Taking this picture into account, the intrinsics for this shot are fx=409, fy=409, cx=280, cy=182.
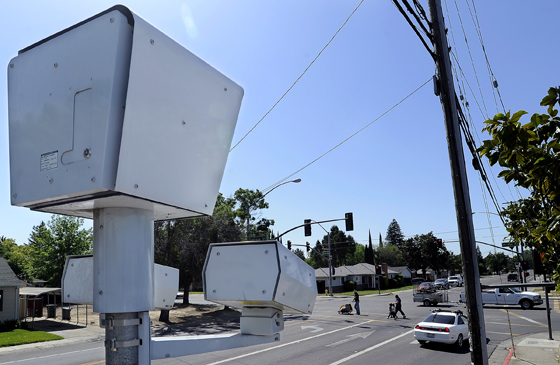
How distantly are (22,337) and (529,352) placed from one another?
21.7 meters

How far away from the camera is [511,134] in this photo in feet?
11.2

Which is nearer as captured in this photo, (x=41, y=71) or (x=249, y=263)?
(x=41, y=71)

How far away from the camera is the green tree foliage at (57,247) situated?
45.1 m

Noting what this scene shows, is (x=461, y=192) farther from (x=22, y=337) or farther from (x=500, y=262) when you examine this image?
(x=500, y=262)

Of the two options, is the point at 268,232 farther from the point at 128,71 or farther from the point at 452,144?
the point at 128,71

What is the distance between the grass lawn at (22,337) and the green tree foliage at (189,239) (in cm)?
795

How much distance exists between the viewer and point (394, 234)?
157 m

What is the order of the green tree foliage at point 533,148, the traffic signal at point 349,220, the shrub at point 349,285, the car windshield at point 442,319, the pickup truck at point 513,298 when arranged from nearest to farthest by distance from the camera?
the green tree foliage at point 533,148, the car windshield at point 442,319, the traffic signal at point 349,220, the pickup truck at point 513,298, the shrub at point 349,285

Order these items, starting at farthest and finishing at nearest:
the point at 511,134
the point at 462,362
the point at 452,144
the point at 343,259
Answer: the point at 343,259 < the point at 462,362 < the point at 452,144 < the point at 511,134

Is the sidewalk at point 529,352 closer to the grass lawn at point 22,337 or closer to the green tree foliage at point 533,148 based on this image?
the green tree foliage at point 533,148

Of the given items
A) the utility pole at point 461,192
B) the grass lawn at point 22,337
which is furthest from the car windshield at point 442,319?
the grass lawn at point 22,337

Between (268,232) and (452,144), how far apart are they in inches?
1085

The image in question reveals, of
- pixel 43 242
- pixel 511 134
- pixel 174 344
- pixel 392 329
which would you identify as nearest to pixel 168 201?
pixel 174 344

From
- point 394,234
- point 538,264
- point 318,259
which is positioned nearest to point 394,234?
point 394,234
